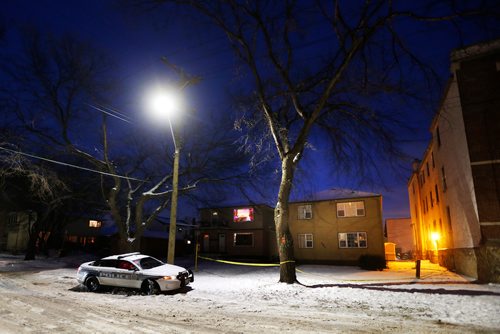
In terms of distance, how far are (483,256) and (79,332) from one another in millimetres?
16529

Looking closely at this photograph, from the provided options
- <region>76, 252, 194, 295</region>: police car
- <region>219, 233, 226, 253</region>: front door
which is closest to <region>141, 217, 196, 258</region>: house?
<region>219, 233, 226, 253</region>: front door

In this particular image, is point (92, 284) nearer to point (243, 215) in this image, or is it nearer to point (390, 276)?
point (390, 276)

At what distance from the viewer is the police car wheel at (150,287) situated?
38.3 feet

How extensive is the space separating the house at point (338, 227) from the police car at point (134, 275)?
62.1 feet

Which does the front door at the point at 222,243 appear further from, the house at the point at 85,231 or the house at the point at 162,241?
the house at the point at 85,231

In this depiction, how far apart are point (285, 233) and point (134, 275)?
6.24 m

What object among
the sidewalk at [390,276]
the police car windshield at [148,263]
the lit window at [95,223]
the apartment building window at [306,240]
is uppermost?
the lit window at [95,223]

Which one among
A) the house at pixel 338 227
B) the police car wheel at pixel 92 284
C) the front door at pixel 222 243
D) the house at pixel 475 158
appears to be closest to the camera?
the police car wheel at pixel 92 284

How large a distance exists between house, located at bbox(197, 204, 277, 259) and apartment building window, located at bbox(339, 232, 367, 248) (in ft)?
33.6

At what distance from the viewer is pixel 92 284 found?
13133 mm

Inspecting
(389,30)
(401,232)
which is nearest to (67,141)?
(389,30)

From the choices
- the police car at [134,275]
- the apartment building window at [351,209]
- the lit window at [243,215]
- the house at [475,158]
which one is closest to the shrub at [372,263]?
the apartment building window at [351,209]

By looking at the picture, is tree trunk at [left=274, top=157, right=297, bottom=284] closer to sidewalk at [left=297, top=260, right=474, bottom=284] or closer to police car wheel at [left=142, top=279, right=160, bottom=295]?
sidewalk at [left=297, top=260, right=474, bottom=284]

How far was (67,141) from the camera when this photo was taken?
799 inches
